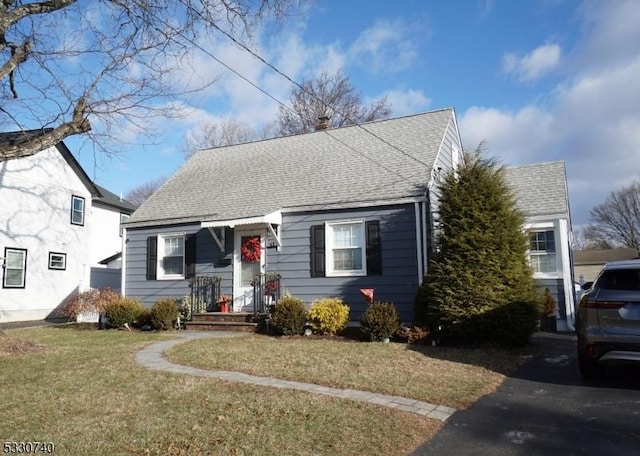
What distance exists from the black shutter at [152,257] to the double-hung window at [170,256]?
4.6 inches

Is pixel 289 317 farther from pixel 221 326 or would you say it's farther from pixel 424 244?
pixel 424 244

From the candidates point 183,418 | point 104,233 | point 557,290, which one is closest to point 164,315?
point 183,418

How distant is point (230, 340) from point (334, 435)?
6379 mm

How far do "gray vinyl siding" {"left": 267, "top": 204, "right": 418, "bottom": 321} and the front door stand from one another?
0.36 meters

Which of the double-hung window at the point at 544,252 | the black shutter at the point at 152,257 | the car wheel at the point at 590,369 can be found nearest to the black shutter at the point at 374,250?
the double-hung window at the point at 544,252

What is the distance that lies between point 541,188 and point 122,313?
12605 millimetres

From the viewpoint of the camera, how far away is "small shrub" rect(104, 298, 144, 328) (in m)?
13.5

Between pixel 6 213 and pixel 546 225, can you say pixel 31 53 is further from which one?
pixel 546 225

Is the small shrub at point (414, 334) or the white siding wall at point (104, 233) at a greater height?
the white siding wall at point (104, 233)

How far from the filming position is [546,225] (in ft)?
44.5

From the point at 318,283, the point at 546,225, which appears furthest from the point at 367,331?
the point at 546,225

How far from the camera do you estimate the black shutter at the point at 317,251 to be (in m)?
12.6

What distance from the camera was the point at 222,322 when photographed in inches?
503

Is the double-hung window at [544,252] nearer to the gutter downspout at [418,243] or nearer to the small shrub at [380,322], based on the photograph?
the gutter downspout at [418,243]
